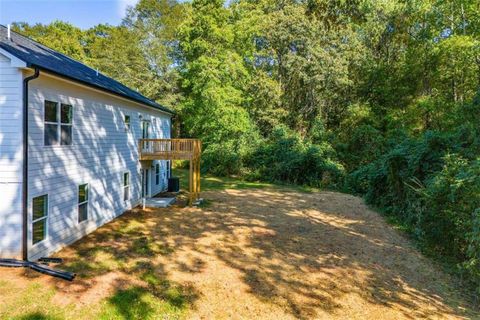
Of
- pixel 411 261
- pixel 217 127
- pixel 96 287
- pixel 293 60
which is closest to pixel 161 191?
pixel 217 127

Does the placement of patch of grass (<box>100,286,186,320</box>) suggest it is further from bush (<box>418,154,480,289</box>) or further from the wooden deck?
the wooden deck

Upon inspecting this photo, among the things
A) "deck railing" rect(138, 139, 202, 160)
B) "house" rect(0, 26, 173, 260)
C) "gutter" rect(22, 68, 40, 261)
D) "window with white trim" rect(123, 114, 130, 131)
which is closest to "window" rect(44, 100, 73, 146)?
"house" rect(0, 26, 173, 260)

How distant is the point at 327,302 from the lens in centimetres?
683

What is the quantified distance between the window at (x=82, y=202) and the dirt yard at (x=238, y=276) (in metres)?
0.73

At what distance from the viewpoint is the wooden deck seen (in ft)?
49.9

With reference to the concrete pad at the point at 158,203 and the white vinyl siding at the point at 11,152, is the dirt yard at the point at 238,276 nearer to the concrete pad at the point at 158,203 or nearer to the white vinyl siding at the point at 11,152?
the white vinyl siding at the point at 11,152

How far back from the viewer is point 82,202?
10.6m

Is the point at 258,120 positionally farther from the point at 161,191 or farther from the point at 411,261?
the point at 411,261

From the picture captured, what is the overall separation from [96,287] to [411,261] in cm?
867

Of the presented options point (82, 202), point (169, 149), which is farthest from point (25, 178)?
point (169, 149)

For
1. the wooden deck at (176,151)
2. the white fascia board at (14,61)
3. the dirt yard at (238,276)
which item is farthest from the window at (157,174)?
the white fascia board at (14,61)

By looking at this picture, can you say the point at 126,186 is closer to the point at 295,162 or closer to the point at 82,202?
the point at 82,202

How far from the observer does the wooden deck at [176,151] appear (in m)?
15.2

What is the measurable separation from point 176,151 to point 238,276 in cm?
862
